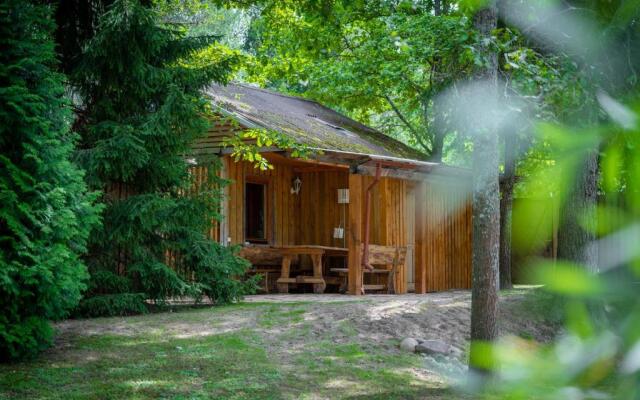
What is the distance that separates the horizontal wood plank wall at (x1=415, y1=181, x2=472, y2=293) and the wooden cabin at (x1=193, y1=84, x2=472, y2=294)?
0.02 meters

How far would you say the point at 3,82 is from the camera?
8.28 metres

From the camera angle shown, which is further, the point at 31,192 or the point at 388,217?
the point at 388,217

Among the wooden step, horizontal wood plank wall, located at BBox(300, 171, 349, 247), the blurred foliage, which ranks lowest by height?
the wooden step

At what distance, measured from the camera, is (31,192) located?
8258 millimetres

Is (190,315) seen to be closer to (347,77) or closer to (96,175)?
(96,175)

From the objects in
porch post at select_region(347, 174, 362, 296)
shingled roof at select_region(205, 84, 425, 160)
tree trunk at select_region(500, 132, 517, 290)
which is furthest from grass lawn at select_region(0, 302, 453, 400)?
tree trunk at select_region(500, 132, 517, 290)

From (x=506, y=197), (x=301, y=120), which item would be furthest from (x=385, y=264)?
(x=301, y=120)

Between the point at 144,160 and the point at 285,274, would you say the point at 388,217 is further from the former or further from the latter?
the point at 144,160

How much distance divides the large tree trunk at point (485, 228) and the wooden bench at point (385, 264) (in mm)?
7959

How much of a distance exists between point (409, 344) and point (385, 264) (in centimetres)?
686

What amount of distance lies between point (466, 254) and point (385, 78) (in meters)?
4.80

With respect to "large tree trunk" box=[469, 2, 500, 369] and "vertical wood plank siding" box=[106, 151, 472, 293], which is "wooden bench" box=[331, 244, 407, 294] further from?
"large tree trunk" box=[469, 2, 500, 369]

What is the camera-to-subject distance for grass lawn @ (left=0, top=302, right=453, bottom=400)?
7387 mm

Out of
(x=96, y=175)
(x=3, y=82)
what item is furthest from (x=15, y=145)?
(x=96, y=175)
